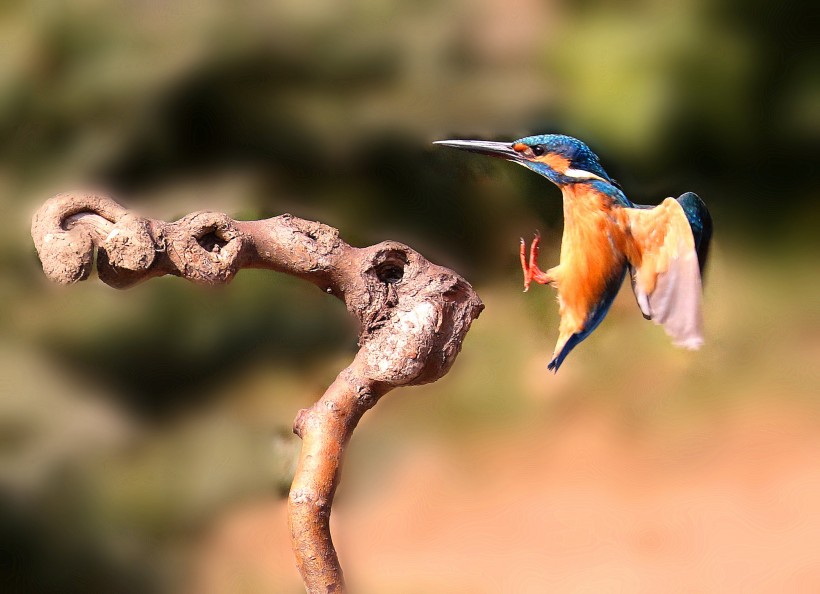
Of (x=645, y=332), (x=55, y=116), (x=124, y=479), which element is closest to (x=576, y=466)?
(x=645, y=332)

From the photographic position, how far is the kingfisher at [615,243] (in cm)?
72

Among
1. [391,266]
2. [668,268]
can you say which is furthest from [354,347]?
[668,268]

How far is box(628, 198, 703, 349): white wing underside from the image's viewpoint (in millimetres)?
719

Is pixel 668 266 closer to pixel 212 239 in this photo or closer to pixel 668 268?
pixel 668 268

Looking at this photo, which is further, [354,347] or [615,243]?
[354,347]

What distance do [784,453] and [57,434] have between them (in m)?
0.85

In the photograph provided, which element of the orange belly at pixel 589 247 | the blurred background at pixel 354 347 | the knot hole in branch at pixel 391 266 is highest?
the orange belly at pixel 589 247

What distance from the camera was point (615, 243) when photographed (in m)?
0.73

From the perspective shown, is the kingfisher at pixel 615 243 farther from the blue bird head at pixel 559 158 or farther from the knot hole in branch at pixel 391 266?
the knot hole in branch at pixel 391 266

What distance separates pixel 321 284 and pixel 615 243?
213mm

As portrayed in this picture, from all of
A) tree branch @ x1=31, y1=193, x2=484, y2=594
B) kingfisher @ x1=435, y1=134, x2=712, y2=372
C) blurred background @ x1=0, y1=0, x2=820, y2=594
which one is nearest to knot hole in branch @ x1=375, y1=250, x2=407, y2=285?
tree branch @ x1=31, y1=193, x2=484, y2=594

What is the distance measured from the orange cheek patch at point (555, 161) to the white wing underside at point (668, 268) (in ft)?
0.18

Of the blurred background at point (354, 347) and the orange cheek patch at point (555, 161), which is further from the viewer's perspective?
the blurred background at point (354, 347)

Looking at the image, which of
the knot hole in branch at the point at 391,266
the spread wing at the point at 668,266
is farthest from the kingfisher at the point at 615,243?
the knot hole in branch at the point at 391,266
